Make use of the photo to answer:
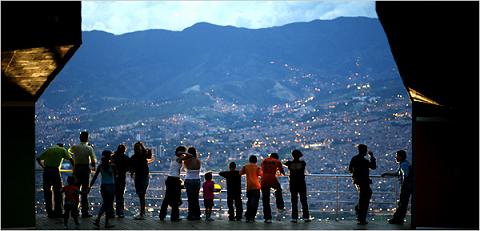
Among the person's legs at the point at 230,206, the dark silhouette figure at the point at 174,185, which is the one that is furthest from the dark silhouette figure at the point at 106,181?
the person's legs at the point at 230,206

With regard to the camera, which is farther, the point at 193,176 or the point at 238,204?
the point at 238,204

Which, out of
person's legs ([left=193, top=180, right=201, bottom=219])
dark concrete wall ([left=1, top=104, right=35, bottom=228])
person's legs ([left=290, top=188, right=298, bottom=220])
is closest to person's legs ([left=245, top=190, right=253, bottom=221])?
person's legs ([left=290, top=188, right=298, bottom=220])

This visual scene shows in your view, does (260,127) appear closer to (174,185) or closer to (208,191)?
(208,191)

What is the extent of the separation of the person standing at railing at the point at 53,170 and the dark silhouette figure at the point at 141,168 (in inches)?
48.6

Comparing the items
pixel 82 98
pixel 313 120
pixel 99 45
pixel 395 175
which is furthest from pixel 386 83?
pixel 395 175

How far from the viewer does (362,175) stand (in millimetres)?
17875

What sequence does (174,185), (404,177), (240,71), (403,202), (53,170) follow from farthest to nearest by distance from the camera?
(240,71) < (403,202) < (174,185) < (404,177) < (53,170)

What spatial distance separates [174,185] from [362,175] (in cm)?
377

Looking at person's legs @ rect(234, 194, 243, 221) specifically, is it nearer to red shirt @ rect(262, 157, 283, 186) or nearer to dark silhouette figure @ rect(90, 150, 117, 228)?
red shirt @ rect(262, 157, 283, 186)

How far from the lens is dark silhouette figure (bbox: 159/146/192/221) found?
18.2m

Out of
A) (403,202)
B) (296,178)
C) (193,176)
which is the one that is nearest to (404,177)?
(403,202)

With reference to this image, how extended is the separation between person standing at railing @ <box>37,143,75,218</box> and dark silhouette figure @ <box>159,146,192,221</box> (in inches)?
78.5

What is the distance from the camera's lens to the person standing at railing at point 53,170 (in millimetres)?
17672

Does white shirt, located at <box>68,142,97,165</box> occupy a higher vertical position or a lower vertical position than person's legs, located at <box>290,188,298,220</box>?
higher
